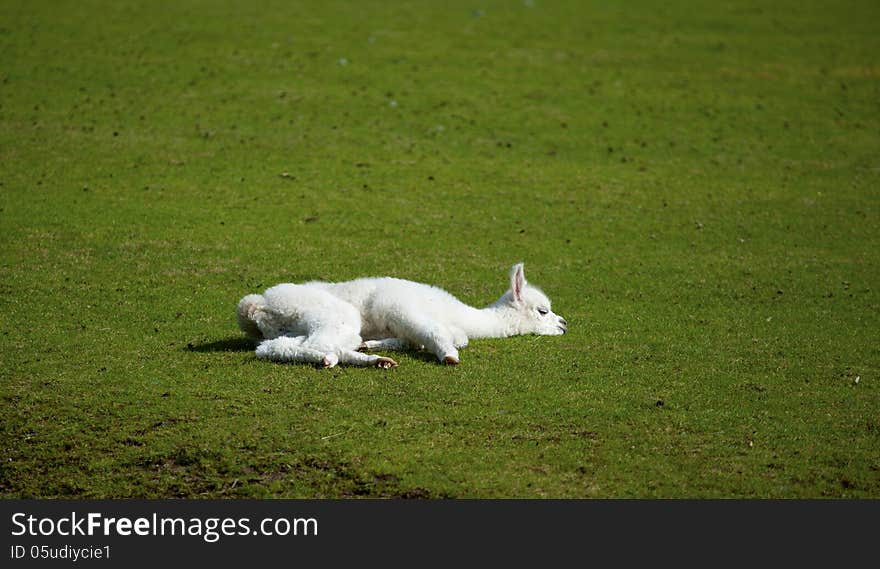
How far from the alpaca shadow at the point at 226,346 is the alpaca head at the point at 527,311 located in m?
2.86

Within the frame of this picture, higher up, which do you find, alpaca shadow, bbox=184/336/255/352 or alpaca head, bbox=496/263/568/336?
alpaca head, bbox=496/263/568/336

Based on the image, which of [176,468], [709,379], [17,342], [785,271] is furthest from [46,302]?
[785,271]

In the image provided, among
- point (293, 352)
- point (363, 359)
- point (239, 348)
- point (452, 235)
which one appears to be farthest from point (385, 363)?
point (452, 235)

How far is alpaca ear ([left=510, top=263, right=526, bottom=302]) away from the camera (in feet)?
38.8

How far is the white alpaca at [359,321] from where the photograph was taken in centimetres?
1057

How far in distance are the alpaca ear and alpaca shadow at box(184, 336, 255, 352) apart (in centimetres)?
294

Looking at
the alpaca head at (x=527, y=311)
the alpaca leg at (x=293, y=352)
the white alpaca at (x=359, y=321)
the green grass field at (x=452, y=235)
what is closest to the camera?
the green grass field at (x=452, y=235)

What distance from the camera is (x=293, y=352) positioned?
1057 centimetres

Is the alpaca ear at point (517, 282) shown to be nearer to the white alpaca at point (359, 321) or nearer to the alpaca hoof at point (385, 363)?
the white alpaca at point (359, 321)

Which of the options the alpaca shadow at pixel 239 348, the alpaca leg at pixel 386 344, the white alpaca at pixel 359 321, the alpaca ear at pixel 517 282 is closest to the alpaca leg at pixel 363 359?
the white alpaca at pixel 359 321

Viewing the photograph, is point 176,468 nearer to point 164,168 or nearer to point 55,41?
point 164,168

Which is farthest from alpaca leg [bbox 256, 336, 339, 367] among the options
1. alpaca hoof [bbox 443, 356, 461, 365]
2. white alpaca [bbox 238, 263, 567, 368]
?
alpaca hoof [bbox 443, 356, 461, 365]

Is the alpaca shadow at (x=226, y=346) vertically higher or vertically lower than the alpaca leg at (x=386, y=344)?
higher

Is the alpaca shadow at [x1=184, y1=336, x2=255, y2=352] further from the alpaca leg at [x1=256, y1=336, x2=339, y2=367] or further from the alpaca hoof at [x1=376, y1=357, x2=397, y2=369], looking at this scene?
the alpaca hoof at [x1=376, y1=357, x2=397, y2=369]
